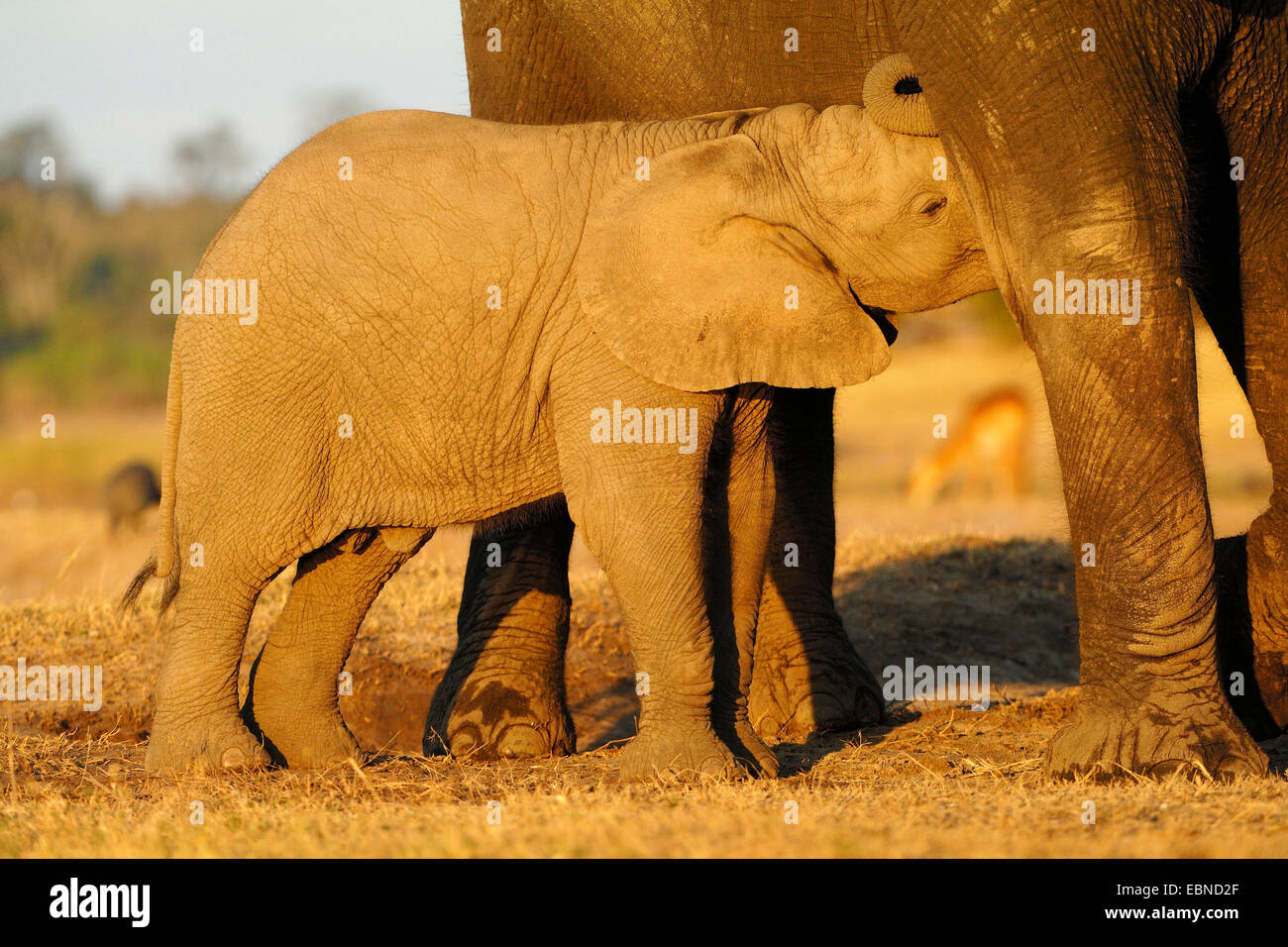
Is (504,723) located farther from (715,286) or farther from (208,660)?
(715,286)

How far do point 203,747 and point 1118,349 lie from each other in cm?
299

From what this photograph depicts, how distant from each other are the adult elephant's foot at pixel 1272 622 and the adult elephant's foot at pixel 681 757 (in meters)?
2.01

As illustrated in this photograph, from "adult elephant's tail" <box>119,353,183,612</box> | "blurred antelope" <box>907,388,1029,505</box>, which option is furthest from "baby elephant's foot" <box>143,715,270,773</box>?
"blurred antelope" <box>907,388,1029,505</box>

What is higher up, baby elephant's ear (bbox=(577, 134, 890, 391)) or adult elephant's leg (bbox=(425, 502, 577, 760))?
baby elephant's ear (bbox=(577, 134, 890, 391))

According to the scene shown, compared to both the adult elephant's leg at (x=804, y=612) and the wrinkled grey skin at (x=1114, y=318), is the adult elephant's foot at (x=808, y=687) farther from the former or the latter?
the wrinkled grey skin at (x=1114, y=318)

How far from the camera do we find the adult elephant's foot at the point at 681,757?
15.3 feet

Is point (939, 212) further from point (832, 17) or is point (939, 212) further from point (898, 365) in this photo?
point (898, 365)

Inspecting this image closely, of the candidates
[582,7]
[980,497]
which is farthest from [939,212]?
[980,497]

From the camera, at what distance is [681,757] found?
15.5 ft

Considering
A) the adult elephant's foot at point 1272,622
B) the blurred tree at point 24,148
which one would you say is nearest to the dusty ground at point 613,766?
the adult elephant's foot at point 1272,622

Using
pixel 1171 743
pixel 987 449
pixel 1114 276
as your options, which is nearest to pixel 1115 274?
pixel 1114 276

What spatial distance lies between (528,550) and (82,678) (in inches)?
80.9

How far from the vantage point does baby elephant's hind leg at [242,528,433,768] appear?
5.50 metres

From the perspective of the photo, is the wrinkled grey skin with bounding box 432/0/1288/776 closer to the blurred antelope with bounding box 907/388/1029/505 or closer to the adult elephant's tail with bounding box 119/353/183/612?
the adult elephant's tail with bounding box 119/353/183/612
